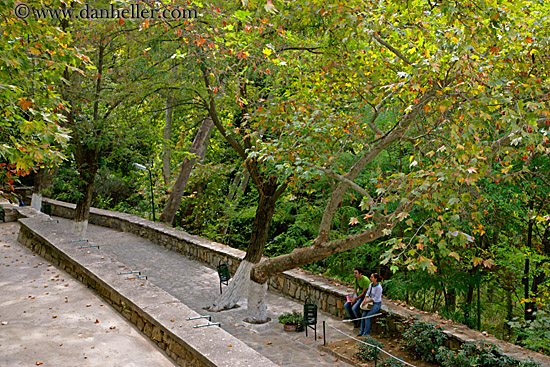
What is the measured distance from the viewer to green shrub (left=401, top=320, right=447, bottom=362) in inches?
316

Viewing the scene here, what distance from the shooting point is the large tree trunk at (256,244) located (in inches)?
426

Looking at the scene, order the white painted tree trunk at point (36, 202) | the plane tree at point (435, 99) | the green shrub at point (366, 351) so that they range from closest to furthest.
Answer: the plane tree at point (435, 99) < the green shrub at point (366, 351) < the white painted tree trunk at point (36, 202)

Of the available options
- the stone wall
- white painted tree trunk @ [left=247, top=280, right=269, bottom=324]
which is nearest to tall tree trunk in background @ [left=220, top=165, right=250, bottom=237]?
the stone wall

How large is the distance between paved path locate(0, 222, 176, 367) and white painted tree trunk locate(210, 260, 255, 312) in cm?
316

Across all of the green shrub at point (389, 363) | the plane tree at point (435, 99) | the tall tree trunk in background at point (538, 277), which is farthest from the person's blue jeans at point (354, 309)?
the tall tree trunk in background at point (538, 277)

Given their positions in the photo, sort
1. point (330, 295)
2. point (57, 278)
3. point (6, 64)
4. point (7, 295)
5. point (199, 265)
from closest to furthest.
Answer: point (6, 64), point (7, 295), point (57, 278), point (330, 295), point (199, 265)

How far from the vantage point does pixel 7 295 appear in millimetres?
8930

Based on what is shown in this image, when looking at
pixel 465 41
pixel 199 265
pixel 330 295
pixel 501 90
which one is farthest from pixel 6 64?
pixel 199 265

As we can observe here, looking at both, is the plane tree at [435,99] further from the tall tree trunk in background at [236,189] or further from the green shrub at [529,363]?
the tall tree trunk in background at [236,189]

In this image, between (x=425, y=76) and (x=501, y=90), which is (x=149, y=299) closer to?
(x=425, y=76)

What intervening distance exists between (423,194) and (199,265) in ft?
31.9

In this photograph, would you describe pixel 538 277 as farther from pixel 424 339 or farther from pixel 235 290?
pixel 235 290

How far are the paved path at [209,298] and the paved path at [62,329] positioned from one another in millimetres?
2608

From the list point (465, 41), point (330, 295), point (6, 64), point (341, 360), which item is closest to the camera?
point (6, 64)
